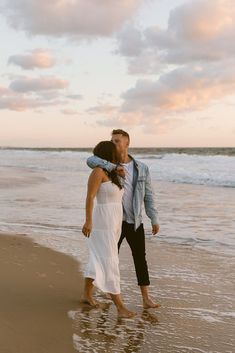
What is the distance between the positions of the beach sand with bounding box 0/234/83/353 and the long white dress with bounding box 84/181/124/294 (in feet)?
1.60

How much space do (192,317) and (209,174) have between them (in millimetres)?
20147

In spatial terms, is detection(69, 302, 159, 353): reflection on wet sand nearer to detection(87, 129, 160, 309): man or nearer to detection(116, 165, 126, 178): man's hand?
detection(87, 129, 160, 309): man

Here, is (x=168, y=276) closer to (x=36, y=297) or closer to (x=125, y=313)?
(x=125, y=313)

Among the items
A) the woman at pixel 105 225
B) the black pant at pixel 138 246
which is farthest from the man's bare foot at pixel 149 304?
the woman at pixel 105 225

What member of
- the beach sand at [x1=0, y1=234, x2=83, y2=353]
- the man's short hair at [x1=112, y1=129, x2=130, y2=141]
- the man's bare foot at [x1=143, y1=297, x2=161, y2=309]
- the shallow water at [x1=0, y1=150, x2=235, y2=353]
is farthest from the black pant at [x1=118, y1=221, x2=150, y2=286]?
the man's short hair at [x1=112, y1=129, x2=130, y2=141]

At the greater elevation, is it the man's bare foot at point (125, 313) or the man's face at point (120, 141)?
the man's face at point (120, 141)

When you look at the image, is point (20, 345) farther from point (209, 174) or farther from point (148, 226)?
point (209, 174)

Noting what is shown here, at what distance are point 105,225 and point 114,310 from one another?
855mm

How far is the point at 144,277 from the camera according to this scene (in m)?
4.85

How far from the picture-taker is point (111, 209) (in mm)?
4574

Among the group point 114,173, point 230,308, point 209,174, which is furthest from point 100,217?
point 209,174

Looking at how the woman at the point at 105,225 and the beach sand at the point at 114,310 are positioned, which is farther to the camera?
the woman at the point at 105,225

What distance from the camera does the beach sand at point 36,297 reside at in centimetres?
380

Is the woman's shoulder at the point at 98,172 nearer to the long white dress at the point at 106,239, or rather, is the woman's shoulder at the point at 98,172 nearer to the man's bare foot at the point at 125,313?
the long white dress at the point at 106,239
